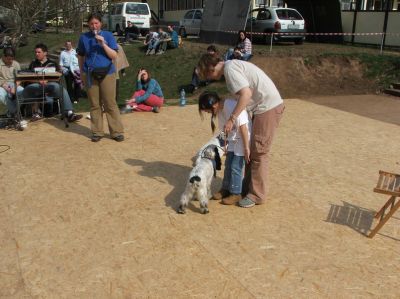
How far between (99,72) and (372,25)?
1606 cm

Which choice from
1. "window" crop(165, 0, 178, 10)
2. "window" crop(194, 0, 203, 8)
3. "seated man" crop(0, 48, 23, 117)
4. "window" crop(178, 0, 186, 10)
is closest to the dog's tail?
"seated man" crop(0, 48, 23, 117)

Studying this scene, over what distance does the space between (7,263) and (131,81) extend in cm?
1188

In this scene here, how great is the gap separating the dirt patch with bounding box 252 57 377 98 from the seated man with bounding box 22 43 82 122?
20.5 feet

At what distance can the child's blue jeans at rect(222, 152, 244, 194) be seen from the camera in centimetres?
477

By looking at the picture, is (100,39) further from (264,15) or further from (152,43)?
(264,15)

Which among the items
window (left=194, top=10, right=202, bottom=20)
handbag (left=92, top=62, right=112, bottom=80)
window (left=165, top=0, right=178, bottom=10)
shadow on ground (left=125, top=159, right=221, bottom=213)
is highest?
window (left=165, top=0, right=178, bottom=10)

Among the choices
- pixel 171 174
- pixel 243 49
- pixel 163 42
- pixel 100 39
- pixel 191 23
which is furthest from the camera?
pixel 191 23

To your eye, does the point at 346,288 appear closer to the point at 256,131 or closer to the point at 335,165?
the point at 256,131

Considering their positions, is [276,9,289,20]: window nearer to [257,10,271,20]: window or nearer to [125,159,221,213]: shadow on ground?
[257,10,271,20]: window

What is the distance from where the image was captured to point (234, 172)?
4.83 meters

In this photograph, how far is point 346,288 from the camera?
3.46 m

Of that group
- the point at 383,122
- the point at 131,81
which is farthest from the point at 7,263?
the point at 131,81

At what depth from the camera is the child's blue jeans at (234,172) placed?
4773 millimetres

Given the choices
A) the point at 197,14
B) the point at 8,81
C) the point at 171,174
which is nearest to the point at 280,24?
the point at 197,14
